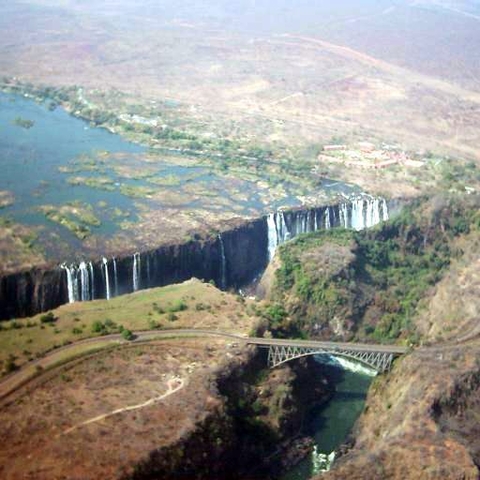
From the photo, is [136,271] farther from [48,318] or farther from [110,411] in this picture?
[110,411]

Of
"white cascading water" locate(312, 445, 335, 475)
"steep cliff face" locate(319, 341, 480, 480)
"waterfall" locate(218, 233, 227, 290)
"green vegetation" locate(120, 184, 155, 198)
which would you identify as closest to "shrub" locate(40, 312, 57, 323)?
"waterfall" locate(218, 233, 227, 290)

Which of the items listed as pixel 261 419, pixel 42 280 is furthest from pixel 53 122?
pixel 261 419

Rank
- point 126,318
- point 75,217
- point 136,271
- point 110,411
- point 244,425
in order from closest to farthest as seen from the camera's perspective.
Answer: point 110,411
point 244,425
point 126,318
point 136,271
point 75,217

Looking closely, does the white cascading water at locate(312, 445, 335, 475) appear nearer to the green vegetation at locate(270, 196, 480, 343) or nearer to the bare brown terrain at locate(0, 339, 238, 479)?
the bare brown terrain at locate(0, 339, 238, 479)

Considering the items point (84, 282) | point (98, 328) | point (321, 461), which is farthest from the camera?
point (84, 282)

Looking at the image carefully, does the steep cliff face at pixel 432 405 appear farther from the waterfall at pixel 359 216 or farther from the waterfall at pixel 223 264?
the waterfall at pixel 223 264

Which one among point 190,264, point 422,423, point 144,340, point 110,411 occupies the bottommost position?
point 190,264

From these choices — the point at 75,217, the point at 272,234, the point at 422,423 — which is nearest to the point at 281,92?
the point at 272,234
